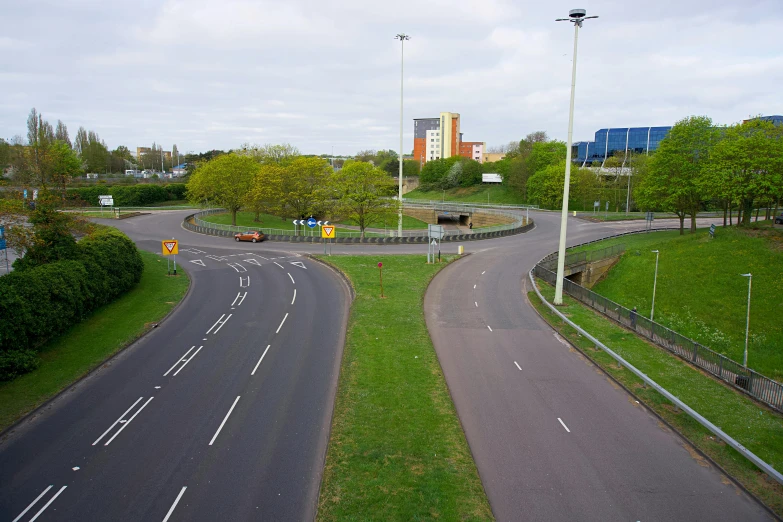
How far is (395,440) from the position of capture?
42.3 ft

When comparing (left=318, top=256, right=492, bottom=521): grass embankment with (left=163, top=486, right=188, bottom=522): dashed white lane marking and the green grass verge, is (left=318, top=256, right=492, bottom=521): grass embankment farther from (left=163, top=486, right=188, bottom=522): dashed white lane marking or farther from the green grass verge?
the green grass verge

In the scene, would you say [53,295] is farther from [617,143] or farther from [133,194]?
[617,143]

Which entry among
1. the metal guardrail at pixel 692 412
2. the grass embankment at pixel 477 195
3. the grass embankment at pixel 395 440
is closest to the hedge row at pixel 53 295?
the grass embankment at pixel 395 440

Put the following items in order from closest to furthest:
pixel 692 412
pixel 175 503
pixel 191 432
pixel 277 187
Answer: pixel 175 503
pixel 191 432
pixel 692 412
pixel 277 187

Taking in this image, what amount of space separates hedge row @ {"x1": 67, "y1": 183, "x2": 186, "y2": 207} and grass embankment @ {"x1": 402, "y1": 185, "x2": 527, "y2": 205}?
197 feet

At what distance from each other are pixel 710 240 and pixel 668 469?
35.6 metres

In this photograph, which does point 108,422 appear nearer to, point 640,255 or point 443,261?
point 443,261

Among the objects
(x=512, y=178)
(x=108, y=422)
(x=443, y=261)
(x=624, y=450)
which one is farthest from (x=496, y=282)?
(x=512, y=178)

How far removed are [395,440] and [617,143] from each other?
A: 12313cm

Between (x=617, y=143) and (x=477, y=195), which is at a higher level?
(x=617, y=143)

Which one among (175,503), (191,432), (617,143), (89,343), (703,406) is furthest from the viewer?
(617,143)

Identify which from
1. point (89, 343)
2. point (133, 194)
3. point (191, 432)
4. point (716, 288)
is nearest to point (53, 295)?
point (89, 343)

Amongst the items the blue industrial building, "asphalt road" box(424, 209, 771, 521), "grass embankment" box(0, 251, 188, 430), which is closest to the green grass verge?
"asphalt road" box(424, 209, 771, 521)

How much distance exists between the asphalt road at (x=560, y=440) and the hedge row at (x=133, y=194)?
81814 millimetres
